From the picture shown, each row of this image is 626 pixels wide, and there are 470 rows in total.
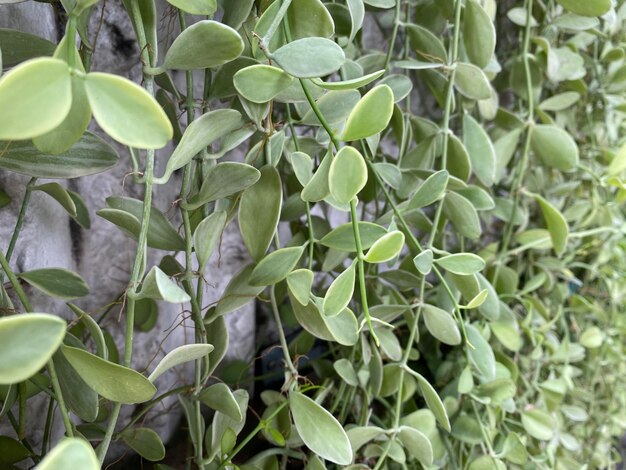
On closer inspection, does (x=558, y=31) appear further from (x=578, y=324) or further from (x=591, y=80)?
(x=578, y=324)

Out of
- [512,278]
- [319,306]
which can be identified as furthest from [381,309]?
[512,278]

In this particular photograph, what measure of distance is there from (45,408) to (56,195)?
20 centimetres

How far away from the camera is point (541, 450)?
67cm

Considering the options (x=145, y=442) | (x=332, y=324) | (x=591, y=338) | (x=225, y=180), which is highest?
(x=225, y=180)

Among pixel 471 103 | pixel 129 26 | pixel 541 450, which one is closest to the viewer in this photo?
pixel 129 26

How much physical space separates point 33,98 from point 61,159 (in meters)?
0.15

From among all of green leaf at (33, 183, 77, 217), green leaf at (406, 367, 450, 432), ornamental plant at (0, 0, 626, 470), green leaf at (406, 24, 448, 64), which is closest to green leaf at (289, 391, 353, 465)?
ornamental plant at (0, 0, 626, 470)

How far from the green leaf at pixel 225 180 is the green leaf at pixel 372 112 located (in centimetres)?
7

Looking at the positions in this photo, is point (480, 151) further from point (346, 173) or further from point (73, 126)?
point (73, 126)

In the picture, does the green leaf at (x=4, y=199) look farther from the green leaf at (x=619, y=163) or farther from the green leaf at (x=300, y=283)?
the green leaf at (x=619, y=163)

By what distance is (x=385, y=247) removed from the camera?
1.06ft

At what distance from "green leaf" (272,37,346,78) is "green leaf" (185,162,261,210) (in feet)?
0.22

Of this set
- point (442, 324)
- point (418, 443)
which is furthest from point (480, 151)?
point (418, 443)

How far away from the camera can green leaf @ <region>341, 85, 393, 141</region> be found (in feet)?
0.93
